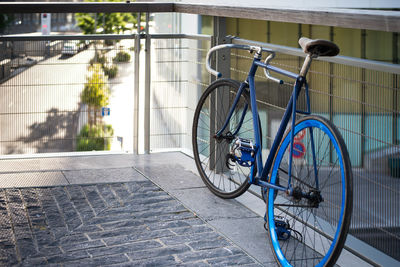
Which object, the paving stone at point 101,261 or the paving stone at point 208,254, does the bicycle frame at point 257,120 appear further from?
the paving stone at point 101,261

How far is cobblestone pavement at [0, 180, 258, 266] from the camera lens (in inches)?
146

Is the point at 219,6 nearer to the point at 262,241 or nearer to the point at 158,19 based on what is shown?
the point at 262,241

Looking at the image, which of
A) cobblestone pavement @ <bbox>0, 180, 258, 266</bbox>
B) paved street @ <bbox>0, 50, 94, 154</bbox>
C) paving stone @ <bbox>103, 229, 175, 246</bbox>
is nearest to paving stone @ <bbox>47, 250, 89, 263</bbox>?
cobblestone pavement @ <bbox>0, 180, 258, 266</bbox>

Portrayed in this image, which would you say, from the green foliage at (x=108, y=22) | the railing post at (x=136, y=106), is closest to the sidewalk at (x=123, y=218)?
the railing post at (x=136, y=106)

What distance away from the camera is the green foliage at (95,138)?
6.36 m

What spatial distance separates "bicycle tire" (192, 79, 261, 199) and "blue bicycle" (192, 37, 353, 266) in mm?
15

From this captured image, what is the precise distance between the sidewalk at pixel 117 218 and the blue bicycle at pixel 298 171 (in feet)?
0.65

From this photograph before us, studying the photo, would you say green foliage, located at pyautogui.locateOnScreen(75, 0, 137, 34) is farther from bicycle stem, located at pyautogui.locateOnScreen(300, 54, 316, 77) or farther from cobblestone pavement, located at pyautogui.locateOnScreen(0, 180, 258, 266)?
bicycle stem, located at pyautogui.locateOnScreen(300, 54, 316, 77)

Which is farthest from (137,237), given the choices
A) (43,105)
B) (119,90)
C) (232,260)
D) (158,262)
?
(119,90)

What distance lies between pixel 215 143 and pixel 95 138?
4.62 ft

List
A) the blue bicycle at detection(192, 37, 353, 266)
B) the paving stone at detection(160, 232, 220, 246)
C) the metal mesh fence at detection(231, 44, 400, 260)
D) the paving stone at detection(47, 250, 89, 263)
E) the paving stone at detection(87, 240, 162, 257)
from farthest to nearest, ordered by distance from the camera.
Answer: the paving stone at detection(160, 232, 220, 246)
the paving stone at detection(87, 240, 162, 257)
the paving stone at detection(47, 250, 89, 263)
the metal mesh fence at detection(231, 44, 400, 260)
the blue bicycle at detection(192, 37, 353, 266)

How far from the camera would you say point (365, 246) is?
3666mm

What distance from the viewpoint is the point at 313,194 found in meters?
3.41

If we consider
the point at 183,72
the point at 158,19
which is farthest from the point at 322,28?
the point at 183,72
